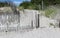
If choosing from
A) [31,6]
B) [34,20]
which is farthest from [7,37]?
[31,6]

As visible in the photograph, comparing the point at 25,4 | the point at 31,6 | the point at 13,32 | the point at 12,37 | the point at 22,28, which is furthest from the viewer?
the point at 25,4

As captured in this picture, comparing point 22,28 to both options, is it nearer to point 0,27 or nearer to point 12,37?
point 0,27

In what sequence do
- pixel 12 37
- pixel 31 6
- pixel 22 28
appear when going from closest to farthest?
pixel 12 37 → pixel 22 28 → pixel 31 6

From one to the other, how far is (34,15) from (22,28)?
1229 mm

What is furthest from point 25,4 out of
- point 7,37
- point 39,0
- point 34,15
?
point 7,37

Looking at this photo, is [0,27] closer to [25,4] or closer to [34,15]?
[34,15]

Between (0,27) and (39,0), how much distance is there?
33.7 meters

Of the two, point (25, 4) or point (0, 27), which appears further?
point (25, 4)

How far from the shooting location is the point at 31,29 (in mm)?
12984

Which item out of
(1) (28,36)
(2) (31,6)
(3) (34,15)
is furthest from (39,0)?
(1) (28,36)

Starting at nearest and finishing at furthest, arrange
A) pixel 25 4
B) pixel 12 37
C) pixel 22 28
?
pixel 12 37 → pixel 22 28 → pixel 25 4

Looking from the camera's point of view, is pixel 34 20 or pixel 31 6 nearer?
pixel 34 20

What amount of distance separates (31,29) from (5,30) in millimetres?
1542

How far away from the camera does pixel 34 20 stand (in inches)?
530
